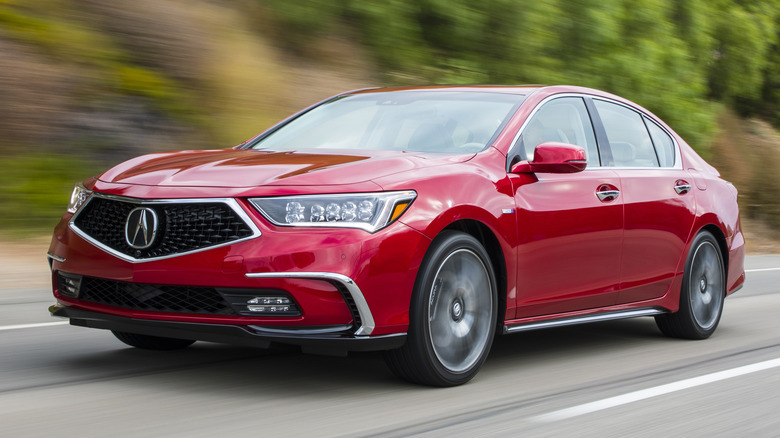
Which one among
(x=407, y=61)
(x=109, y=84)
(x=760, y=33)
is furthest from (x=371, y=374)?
(x=760, y=33)

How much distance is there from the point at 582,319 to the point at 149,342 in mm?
2326

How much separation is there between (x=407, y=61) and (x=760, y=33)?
15040mm

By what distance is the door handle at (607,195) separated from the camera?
5.99 m

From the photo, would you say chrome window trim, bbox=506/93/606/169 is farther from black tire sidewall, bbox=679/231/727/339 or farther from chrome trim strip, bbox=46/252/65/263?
chrome trim strip, bbox=46/252/65/263

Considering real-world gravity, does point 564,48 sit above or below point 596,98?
below

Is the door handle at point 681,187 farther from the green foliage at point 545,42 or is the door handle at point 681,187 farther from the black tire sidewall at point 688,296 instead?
the green foliage at point 545,42

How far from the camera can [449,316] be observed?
502 cm

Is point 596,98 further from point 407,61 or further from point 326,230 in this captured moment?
point 407,61

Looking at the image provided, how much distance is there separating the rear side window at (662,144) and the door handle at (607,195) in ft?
3.11

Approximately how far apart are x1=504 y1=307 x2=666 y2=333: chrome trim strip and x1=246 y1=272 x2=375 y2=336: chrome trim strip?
1.03 metres

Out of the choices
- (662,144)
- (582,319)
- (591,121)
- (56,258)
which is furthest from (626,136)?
(56,258)

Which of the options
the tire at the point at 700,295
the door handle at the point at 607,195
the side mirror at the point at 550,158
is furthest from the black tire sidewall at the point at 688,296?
the side mirror at the point at 550,158

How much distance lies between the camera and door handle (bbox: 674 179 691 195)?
268 inches

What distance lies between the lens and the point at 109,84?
11.3 metres
